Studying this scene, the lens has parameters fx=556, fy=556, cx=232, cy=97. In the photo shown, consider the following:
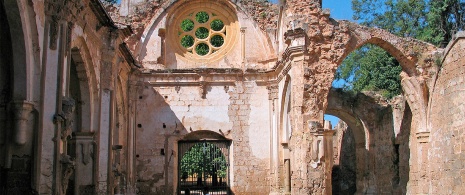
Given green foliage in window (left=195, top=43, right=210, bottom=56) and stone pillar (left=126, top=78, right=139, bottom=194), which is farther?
green foliage in window (left=195, top=43, right=210, bottom=56)

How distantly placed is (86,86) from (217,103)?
23.5 ft

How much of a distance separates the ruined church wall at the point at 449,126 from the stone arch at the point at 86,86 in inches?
339

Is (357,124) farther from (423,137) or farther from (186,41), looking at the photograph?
(186,41)

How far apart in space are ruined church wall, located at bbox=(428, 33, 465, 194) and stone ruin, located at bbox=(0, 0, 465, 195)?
52mm

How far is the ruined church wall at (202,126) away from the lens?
18.9 metres

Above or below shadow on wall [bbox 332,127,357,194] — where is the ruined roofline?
above

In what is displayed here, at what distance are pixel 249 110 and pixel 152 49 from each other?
4.06 metres

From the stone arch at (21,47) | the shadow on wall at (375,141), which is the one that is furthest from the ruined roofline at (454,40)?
the stone arch at (21,47)

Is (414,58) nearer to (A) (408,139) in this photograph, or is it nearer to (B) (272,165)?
(A) (408,139)

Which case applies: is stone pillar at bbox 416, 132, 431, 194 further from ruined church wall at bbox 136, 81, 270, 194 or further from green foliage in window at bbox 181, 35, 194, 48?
green foliage in window at bbox 181, 35, 194, 48

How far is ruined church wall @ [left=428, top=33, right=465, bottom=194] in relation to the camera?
1315 centimetres

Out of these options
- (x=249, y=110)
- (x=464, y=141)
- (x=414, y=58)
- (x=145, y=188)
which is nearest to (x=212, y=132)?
(x=249, y=110)

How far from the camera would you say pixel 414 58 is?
607 inches

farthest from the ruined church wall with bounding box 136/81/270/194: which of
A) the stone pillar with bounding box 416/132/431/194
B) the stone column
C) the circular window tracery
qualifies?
the stone pillar with bounding box 416/132/431/194
